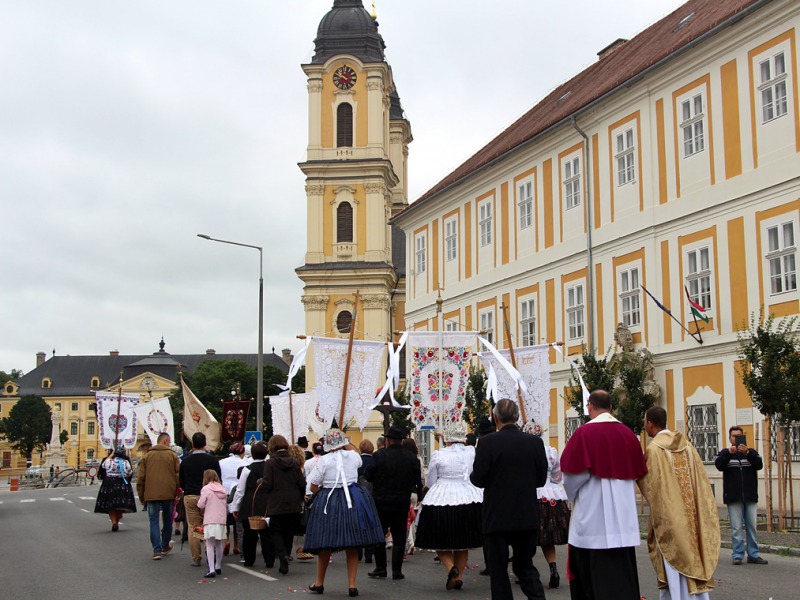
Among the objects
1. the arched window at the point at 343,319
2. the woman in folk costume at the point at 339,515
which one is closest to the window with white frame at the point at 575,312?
the woman in folk costume at the point at 339,515

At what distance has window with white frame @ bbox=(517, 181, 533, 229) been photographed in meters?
35.9

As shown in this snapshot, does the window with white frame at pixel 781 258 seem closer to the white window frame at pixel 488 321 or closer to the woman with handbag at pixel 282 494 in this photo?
the woman with handbag at pixel 282 494

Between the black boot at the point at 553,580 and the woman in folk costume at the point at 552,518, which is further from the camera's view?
the woman in folk costume at the point at 552,518

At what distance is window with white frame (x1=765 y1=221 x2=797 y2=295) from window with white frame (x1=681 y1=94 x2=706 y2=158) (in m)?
3.59

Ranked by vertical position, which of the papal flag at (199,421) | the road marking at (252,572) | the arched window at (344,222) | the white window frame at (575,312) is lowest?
the road marking at (252,572)

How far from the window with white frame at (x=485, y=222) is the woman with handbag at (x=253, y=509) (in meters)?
24.1

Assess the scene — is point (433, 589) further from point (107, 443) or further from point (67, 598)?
point (107, 443)

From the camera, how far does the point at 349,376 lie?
703 inches

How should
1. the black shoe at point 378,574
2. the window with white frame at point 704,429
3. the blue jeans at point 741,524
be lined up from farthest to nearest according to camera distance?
the window with white frame at point 704,429, the blue jeans at point 741,524, the black shoe at point 378,574

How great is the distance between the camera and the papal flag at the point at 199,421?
80.3 feet

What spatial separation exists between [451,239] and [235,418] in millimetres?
15844

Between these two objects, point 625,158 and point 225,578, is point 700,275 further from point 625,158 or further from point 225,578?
point 225,578

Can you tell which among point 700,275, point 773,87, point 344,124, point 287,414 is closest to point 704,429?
point 700,275

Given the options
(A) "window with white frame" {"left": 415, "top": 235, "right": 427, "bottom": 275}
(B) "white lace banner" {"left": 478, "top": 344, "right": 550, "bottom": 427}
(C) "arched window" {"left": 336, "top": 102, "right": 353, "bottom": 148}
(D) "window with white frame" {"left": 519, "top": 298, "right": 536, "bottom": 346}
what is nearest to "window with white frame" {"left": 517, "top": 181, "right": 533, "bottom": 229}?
(D) "window with white frame" {"left": 519, "top": 298, "right": 536, "bottom": 346}
